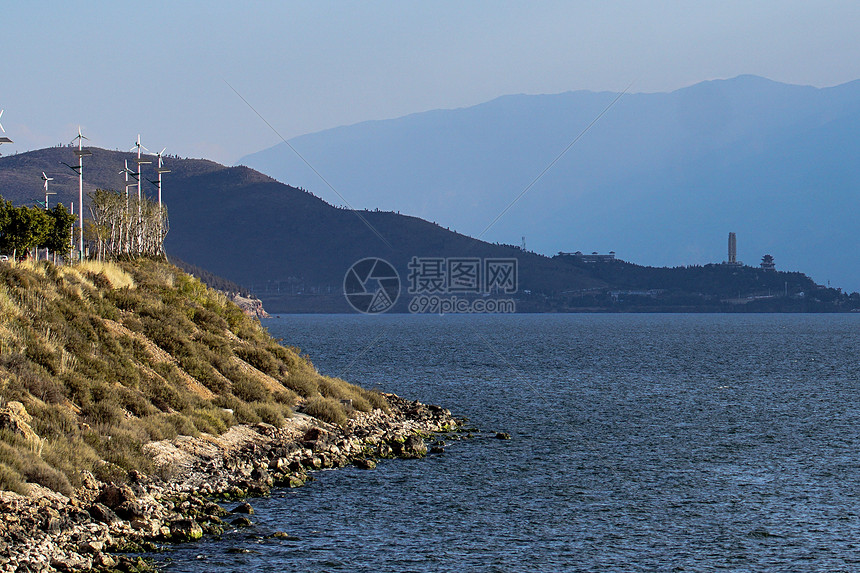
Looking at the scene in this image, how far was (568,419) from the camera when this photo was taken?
161 ft

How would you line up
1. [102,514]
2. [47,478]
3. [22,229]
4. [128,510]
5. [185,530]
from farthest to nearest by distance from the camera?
[22,229] < [185,530] < [128,510] < [47,478] < [102,514]

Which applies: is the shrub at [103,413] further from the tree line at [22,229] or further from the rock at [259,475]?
the tree line at [22,229]

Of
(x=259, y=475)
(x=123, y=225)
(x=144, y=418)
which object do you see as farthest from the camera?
(x=123, y=225)

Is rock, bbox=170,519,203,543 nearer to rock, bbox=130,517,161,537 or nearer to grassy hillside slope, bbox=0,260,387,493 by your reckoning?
rock, bbox=130,517,161,537

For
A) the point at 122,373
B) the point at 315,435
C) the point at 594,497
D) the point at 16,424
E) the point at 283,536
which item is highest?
the point at 122,373

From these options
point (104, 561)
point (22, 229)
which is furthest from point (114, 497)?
point (22, 229)

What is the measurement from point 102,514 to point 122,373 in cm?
1141

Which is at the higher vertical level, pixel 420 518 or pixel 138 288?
pixel 138 288

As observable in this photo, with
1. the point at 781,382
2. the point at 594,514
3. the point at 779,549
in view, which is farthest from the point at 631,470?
the point at 781,382

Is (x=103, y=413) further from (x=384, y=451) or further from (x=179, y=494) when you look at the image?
(x=384, y=451)

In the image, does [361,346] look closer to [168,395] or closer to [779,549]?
[168,395]

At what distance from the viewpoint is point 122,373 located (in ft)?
107

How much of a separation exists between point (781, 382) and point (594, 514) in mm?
52518

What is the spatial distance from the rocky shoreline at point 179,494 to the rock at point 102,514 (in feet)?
0.08
